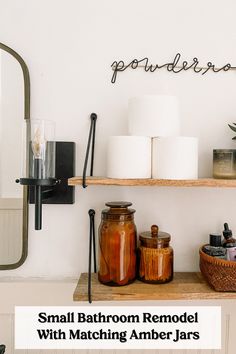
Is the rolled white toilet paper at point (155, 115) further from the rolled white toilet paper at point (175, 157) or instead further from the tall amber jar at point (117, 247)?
the tall amber jar at point (117, 247)

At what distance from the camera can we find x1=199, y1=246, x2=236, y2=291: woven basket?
32.9 inches

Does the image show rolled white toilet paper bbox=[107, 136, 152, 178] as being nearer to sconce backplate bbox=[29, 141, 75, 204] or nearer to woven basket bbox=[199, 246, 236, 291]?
sconce backplate bbox=[29, 141, 75, 204]

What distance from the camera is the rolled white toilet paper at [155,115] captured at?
0.84 m

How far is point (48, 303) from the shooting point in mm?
1002

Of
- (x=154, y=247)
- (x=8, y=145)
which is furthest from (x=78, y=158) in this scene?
(x=154, y=247)

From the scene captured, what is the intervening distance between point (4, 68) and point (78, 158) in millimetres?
357

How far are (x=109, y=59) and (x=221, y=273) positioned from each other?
705 millimetres

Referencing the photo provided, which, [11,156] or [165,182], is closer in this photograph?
[165,182]

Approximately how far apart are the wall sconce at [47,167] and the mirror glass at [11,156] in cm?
6

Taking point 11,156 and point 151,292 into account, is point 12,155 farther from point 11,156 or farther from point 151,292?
point 151,292

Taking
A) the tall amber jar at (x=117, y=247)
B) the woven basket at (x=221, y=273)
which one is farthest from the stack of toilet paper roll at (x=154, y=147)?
the woven basket at (x=221, y=273)

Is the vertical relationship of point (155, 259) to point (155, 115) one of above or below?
below

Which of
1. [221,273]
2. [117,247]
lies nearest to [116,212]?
[117,247]

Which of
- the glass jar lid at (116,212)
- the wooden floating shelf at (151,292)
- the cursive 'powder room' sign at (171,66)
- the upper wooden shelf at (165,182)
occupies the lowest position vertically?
the wooden floating shelf at (151,292)
